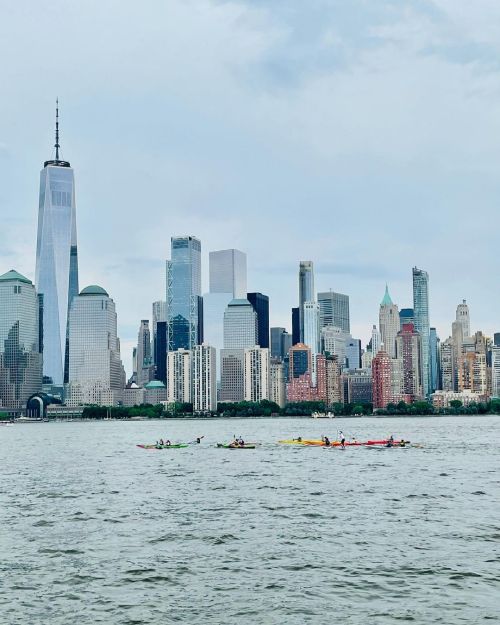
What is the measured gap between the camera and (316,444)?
14750 cm

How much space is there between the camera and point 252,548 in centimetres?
5284

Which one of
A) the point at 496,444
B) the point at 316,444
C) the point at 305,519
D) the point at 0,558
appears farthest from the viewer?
the point at 496,444

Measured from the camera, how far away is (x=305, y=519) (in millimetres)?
63344

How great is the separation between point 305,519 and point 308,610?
2416cm

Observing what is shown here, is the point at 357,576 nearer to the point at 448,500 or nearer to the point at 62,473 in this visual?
the point at 448,500

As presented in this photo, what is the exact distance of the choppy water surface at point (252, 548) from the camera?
39.7 m

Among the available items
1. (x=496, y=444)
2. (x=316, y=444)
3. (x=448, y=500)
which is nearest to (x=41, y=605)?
(x=448, y=500)

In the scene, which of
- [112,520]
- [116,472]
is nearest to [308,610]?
[112,520]

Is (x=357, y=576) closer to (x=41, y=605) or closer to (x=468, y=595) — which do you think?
(x=468, y=595)

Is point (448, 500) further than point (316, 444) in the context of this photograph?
No

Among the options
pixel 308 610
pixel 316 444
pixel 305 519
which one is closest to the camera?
pixel 308 610

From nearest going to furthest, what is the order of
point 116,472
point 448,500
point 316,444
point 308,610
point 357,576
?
point 308,610 → point 357,576 → point 448,500 → point 116,472 → point 316,444

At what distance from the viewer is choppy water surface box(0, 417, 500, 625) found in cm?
3969

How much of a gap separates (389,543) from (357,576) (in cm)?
868
